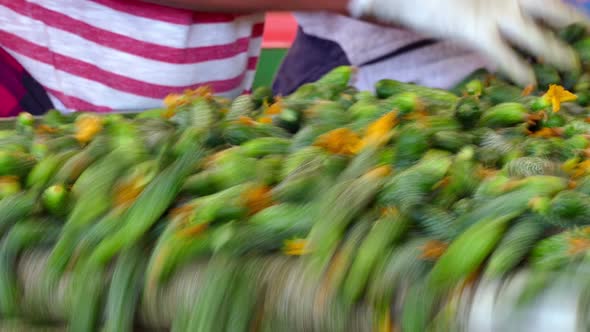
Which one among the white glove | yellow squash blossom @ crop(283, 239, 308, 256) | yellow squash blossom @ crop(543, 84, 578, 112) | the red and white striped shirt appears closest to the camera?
yellow squash blossom @ crop(283, 239, 308, 256)

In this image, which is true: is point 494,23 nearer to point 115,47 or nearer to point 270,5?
point 270,5

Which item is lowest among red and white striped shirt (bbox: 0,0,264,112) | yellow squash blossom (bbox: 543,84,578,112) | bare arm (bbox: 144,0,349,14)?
red and white striped shirt (bbox: 0,0,264,112)

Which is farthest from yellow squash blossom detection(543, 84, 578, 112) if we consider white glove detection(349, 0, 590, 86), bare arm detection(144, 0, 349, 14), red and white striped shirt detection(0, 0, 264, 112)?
red and white striped shirt detection(0, 0, 264, 112)

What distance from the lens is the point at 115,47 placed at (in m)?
1.01

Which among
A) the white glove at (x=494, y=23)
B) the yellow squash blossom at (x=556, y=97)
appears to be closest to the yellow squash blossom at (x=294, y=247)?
the yellow squash blossom at (x=556, y=97)

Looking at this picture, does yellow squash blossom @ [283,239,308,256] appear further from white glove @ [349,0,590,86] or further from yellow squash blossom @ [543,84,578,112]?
white glove @ [349,0,590,86]

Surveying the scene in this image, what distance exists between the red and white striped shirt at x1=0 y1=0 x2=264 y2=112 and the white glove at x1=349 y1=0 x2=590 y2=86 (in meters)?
0.27

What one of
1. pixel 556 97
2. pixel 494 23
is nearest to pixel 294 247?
pixel 556 97

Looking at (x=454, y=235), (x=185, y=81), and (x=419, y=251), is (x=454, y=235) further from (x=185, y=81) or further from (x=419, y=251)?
(x=185, y=81)

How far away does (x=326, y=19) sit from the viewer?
1.16 m

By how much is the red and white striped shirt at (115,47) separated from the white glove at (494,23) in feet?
0.90

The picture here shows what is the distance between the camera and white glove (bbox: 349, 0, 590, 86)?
0.78 meters

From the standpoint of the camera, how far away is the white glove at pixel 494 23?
78cm

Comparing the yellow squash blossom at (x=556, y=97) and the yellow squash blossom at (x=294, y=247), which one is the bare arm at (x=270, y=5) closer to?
the yellow squash blossom at (x=556, y=97)
